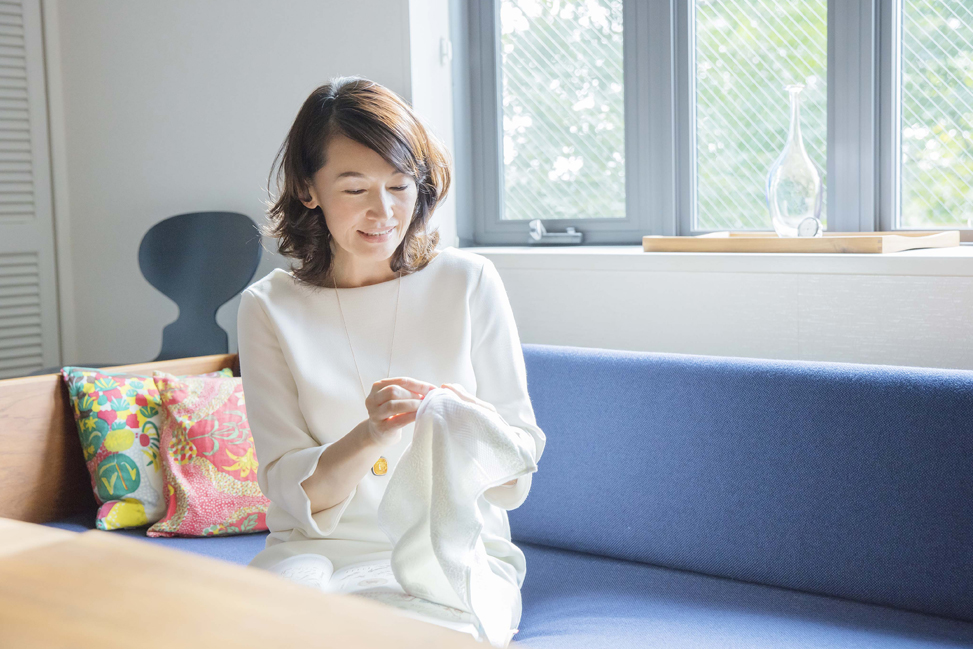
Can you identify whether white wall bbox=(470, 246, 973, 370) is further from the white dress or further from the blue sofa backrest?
the white dress

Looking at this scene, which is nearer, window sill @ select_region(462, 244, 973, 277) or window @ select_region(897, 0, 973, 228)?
window sill @ select_region(462, 244, 973, 277)

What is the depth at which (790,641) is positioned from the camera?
1.31 m

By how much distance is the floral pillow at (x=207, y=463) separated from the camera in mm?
1938

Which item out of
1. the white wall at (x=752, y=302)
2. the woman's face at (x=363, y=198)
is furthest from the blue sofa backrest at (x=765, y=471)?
the woman's face at (x=363, y=198)

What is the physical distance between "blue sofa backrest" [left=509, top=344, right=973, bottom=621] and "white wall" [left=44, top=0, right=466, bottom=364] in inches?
38.4

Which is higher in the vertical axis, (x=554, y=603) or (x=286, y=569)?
(x=286, y=569)

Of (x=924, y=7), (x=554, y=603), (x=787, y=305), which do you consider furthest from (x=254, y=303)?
(x=924, y=7)

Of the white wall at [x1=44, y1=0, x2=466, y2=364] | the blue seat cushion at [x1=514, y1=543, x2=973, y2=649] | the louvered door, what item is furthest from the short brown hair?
the louvered door

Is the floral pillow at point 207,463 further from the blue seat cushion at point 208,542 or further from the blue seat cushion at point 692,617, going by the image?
the blue seat cushion at point 692,617

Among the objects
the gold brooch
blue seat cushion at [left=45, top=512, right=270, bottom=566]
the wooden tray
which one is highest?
the wooden tray

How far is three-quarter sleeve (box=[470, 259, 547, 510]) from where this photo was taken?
1.36 metres

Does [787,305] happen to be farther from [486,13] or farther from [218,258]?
[218,258]

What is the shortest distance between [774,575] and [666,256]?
77 centimetres

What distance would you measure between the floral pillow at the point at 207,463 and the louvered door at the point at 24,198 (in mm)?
1461
